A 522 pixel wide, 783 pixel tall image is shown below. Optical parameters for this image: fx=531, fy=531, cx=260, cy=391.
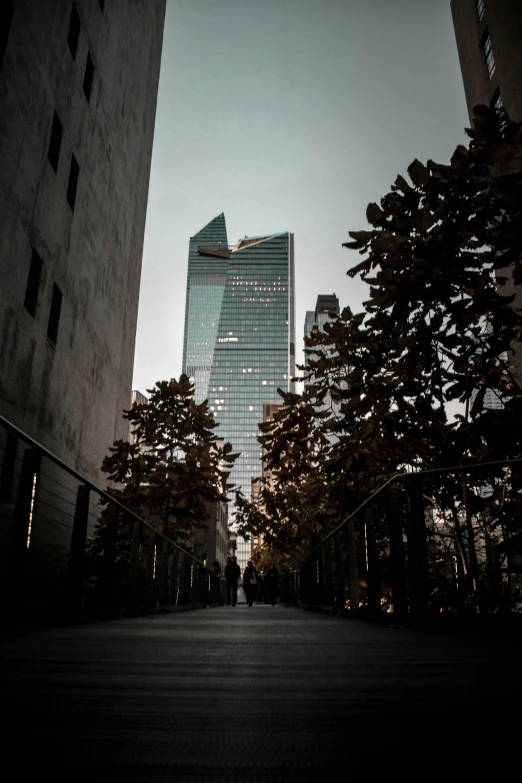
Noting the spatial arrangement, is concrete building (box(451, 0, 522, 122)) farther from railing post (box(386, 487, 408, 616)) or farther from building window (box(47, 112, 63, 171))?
railing post (box(386, 487, 408, 616))

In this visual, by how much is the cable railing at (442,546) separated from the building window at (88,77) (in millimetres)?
13438

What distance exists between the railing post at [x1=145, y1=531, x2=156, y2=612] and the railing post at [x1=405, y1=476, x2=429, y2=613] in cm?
528

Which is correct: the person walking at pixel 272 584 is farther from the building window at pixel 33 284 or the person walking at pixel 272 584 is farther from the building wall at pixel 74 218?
the building window at pixel 33 284

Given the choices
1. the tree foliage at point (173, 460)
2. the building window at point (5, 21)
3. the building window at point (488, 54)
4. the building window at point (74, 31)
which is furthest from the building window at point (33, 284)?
the building window at point (488, 54)

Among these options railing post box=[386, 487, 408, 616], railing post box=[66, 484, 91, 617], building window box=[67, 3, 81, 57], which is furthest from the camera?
building window box=[67, 3, 81, 57]

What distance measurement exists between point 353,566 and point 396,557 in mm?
2458

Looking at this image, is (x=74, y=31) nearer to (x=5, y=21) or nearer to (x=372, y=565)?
(x=5, y=21)

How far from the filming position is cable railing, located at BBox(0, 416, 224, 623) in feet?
14.4

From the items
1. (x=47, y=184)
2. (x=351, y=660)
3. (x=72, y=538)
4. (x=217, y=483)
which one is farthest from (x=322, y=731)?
(x=47, y=184)

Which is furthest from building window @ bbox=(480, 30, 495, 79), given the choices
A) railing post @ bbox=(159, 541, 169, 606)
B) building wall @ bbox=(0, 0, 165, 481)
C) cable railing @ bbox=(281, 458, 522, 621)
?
railing post @ bbox=(159, 541, 169, 606)

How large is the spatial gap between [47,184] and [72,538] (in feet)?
28.4

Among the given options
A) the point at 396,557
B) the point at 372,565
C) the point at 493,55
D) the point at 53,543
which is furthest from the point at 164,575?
the point at 493,55

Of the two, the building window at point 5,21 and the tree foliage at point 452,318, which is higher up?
the building window at point 5,21

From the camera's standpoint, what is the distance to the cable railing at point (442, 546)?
4.08 m
